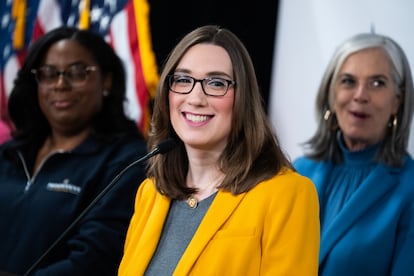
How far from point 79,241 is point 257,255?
28.5 inches

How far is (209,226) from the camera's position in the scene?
4.60 feet

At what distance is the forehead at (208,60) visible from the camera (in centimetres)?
147

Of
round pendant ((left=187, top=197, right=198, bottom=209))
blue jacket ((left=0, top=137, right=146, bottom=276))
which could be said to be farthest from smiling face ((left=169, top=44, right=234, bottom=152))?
blue jacket ((left=0, top=137, right=146, bottom=276))

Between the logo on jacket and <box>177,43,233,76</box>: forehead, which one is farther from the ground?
<box>177,43,233,76</box>: forehead

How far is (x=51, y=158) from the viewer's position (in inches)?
85.3

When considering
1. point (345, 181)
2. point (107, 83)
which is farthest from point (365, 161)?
point (107, 83)

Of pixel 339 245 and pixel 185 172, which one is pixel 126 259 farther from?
pixel 339 245

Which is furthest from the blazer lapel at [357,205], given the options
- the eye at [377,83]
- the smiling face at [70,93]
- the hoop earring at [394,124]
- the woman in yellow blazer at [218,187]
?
the smiling face at [70,93]

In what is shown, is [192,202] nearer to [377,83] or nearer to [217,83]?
[217,83]

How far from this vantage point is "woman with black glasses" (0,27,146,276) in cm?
193

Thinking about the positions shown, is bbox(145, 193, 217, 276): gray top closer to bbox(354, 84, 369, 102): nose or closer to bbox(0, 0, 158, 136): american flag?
bbox(354, 84, 369, 102): nose

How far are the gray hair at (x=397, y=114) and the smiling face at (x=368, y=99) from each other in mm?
23

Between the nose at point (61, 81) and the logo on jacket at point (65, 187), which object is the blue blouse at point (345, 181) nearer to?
the logo on jacket at point (65, 187)

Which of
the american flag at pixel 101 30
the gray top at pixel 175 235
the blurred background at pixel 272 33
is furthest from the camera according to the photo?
the american flag at pixel 101 30
